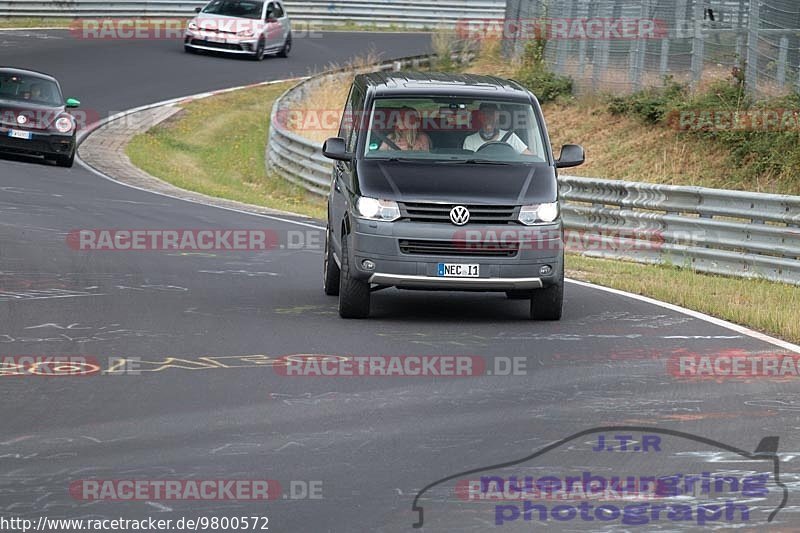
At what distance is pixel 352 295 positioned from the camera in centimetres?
1267

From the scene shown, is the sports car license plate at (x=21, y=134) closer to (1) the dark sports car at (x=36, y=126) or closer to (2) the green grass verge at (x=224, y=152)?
(1) the dark sports car at (x=36, y=126)

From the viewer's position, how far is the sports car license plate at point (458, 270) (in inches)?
490

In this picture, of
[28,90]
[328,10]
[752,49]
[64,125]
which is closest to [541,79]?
[752,49]

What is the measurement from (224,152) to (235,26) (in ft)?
38.7

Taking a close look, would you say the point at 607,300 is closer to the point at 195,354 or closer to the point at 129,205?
the point at 195,354

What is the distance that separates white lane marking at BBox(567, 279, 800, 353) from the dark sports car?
13.9m

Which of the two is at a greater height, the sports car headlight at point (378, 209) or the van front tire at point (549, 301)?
the sports car headlight at point (378, 209)

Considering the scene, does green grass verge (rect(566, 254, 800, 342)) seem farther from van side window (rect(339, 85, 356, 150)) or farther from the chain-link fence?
the chain-link fence

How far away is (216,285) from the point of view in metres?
14.9

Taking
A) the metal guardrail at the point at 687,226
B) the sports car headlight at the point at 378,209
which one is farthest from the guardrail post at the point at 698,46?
the sports car headlight at the point at 378,209

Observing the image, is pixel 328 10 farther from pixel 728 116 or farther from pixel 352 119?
pixel 352 119

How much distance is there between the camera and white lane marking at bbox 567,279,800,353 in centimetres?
1213

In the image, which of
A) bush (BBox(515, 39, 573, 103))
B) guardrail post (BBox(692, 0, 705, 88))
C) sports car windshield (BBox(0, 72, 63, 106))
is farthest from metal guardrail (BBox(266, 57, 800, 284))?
sports car windshield (BBox(0, 72, 63, 106))

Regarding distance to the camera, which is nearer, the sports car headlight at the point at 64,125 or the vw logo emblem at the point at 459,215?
the vw logo emblem at the point at 459,215
